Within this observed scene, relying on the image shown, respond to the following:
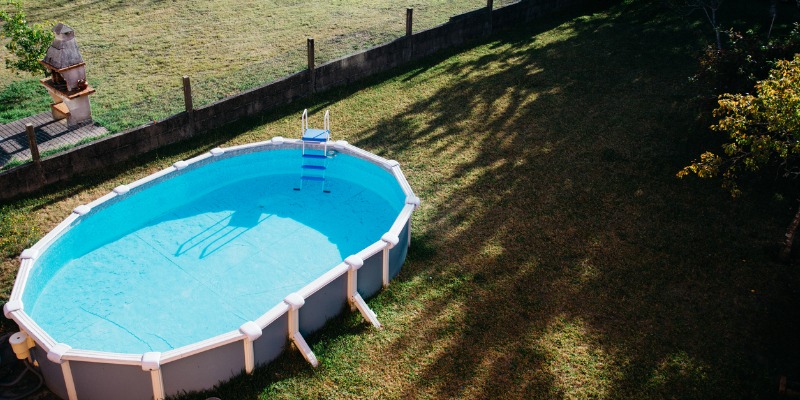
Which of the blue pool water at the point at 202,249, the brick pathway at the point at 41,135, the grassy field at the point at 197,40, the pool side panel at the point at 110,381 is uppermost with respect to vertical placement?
the grassy field at the point at 197,40

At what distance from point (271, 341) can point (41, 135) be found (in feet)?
25.2

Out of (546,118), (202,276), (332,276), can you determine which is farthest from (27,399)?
(546,118)

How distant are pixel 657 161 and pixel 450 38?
705cm

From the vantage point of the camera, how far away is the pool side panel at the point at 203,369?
8156 millimetres

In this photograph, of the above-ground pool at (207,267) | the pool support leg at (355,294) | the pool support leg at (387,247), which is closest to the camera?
the above-ground pool at (207,267)

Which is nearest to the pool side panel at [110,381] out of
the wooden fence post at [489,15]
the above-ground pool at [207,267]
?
the above-ground pool at [207,267]

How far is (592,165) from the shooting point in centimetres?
1343

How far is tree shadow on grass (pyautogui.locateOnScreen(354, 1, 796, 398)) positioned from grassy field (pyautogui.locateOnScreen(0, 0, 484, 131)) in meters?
3.35

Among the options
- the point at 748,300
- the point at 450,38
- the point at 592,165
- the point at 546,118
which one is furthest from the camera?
the point at 450,38

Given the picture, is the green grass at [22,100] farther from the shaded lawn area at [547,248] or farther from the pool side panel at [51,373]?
the pool side panel at [51,373]

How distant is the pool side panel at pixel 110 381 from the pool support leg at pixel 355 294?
2918 mm

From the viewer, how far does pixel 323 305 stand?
947cm

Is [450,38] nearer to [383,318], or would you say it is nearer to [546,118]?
[546,118]

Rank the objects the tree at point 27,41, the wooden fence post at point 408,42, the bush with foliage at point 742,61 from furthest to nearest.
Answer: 1. the wooden fence post at point 408,42
2. the tree at point 27,41
3. the bush with foliage at point 742,61
